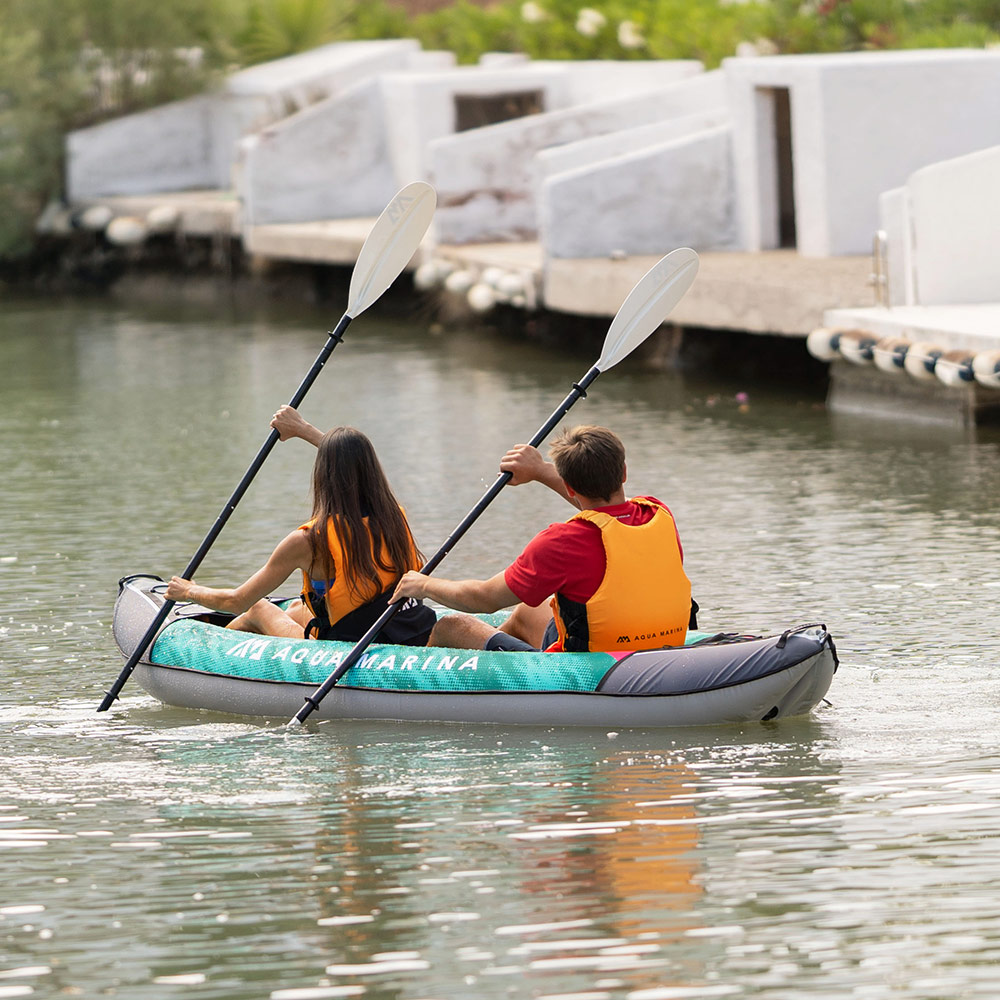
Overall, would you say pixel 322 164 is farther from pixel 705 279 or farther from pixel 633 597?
pixel 633 597

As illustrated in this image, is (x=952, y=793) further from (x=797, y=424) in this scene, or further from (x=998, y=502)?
(x=797, y=424)

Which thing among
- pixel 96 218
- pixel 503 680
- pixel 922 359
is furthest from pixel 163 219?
pixel 503 680

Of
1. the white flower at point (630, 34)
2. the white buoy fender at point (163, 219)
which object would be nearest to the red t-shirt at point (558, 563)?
the white buoy fender at point (163, 219)

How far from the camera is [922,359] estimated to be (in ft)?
40.6

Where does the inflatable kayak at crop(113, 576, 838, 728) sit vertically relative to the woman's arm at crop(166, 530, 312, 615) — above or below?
below

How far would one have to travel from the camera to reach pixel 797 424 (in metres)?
13.6

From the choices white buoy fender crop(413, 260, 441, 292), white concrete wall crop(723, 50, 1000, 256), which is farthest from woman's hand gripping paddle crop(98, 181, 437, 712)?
white buoy fender crop(413, 260, 441, 292)

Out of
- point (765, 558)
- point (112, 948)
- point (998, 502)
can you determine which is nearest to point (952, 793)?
point (112, 948)

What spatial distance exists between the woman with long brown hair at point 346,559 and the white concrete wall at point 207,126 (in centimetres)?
1816

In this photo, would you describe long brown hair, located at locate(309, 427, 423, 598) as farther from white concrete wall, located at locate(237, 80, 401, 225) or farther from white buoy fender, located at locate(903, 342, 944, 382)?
white concrete wall, located at locate(237, 80, 401, 225)

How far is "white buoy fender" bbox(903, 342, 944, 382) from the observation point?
1232cm

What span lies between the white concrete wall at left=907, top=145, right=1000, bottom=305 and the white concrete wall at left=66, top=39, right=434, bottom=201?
40.2 feet

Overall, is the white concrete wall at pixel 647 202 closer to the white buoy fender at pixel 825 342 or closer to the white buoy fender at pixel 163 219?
the white buoy fender at pixel 825 342

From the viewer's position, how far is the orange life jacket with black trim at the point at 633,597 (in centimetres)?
647
